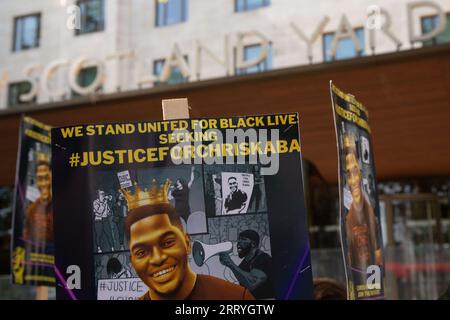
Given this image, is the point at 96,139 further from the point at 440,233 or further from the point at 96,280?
the point at 440,233

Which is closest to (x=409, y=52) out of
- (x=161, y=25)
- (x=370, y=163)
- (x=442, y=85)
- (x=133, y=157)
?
(x=442, y=85)

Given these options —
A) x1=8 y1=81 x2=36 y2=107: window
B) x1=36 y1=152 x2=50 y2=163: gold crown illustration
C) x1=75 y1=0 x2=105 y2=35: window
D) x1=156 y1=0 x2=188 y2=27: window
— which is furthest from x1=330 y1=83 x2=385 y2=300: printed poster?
x1=8 y1=81 x2=36 y2=107: window

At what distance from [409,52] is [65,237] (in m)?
6.18

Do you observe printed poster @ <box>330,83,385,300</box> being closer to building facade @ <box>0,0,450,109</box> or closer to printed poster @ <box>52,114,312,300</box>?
printed poster @ <box>52,114,312,300</box>

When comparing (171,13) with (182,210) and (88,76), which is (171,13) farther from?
(182,210)

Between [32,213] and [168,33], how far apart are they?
14022 millimetres

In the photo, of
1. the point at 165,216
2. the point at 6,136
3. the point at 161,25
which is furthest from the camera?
the point at 161,25

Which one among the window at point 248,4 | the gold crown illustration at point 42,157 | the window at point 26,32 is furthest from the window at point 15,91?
the gold crown illustration at point 42,157

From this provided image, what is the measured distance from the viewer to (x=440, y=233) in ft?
50.9

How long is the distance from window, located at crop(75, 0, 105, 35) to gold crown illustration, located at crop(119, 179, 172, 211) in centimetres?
1845

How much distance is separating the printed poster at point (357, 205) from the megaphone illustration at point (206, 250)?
3.09 feet

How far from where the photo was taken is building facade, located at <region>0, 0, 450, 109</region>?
58.2 ft

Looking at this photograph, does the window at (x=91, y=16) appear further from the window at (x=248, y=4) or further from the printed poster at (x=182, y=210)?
the printed poster at (x=182, y=210)

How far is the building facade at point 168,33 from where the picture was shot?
17.8m
